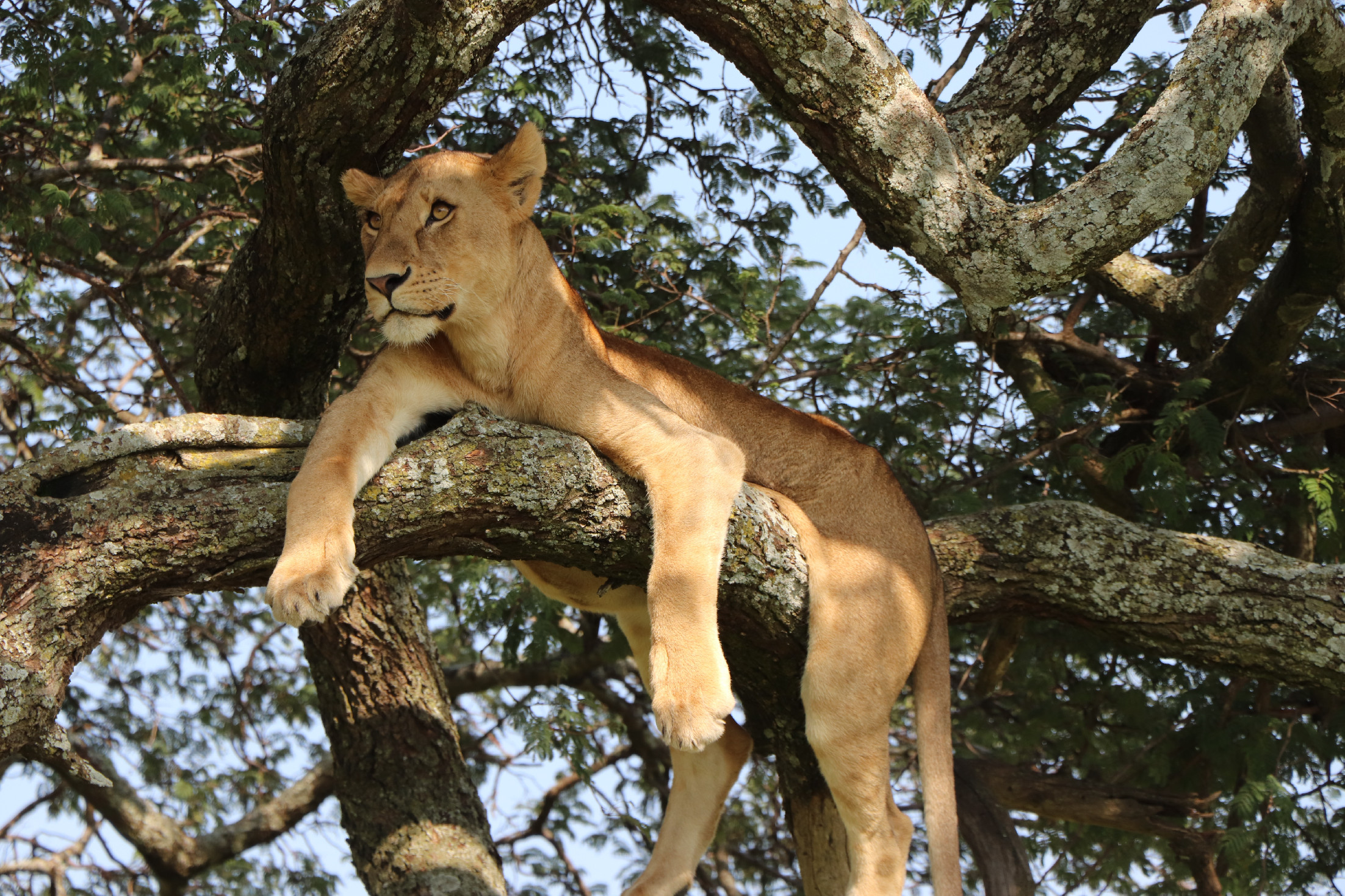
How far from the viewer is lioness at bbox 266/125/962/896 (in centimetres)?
359

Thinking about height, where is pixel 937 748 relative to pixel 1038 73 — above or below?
below

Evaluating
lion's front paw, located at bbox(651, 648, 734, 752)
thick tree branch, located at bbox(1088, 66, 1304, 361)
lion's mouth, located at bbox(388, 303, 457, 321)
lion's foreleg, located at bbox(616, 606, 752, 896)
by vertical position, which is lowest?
lion's front paw, located at bbox(651, 648, 734, 752)

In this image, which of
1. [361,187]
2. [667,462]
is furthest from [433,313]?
[667,462]

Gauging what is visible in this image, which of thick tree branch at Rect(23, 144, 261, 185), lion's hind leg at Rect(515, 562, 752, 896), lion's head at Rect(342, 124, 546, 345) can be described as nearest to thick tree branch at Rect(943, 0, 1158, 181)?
lion's head at Rect(342, 124, 546, 345)

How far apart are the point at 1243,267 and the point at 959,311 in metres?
1.34

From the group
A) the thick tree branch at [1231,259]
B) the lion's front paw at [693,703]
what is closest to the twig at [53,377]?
the lion's front paw at [693,703]

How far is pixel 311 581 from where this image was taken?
310 cm

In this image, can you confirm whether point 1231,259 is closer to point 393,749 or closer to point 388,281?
point 388,281

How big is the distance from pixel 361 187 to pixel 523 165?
576mm

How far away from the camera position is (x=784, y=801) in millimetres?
5094

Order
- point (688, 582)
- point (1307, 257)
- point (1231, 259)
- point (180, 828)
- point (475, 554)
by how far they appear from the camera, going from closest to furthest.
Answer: point (688, 582) < point (475, 554) < point (1307, 257) < point (1231, 259) < point (180, 828)

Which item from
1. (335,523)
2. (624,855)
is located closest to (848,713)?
(335,523)

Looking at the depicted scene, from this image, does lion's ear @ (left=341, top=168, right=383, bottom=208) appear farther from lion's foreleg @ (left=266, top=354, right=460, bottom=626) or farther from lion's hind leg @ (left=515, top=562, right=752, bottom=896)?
lion's hind leg @ (left=515, top=562, right=752, bottom=896)

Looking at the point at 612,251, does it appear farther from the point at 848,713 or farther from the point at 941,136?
the point at 848,713
